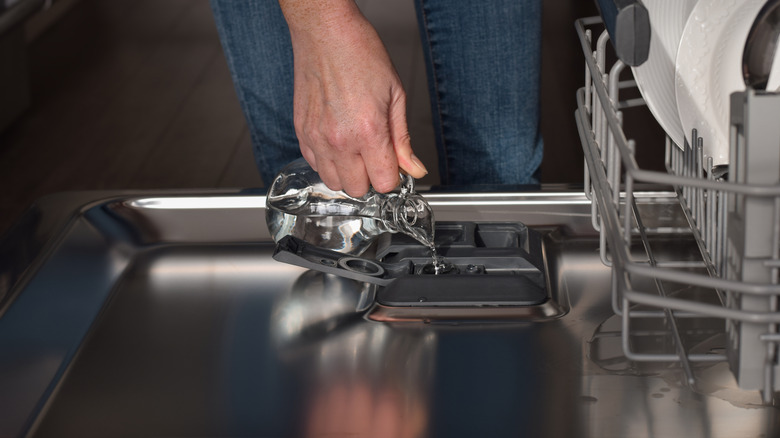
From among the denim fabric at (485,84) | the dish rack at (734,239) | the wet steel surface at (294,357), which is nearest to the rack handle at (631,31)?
the dish rack at (734,239)

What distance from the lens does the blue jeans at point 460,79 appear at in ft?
2.83

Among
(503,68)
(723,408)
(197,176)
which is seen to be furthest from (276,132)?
(197,176)

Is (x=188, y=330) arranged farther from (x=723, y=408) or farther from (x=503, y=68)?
(x=503, y=68)

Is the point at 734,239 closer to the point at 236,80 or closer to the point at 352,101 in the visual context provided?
the point at 352,101

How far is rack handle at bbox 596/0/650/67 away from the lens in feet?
1.30

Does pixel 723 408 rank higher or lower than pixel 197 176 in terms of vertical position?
higher

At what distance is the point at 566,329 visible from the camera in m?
0.55

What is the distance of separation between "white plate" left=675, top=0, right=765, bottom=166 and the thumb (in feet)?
0.63

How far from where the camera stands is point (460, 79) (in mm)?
917

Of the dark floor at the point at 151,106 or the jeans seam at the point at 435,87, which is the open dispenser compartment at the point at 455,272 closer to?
the jeans seam at the point at 435,87

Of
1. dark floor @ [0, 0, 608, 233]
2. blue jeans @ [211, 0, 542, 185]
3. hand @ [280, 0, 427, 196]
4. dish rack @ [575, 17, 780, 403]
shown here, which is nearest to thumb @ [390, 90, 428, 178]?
hand @ [280, 0, 427, 196]

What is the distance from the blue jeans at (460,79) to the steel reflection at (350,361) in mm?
321

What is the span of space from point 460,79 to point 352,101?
12.8 inches

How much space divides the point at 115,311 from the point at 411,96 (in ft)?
6.28
